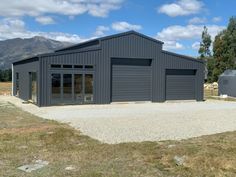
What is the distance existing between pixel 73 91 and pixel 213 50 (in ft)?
137

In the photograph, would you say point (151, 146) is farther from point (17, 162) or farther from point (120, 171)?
point (17, 162)

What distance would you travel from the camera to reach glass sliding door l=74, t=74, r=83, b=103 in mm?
22688

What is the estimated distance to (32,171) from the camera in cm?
715

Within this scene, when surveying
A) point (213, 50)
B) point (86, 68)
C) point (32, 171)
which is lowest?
point (32, 171)

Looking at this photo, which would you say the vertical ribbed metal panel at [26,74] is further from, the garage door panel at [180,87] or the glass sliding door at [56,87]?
the garage door panel at [180,87]

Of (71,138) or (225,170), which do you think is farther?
(71,138)

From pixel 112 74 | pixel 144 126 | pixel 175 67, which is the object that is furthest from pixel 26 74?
pixel 144 126

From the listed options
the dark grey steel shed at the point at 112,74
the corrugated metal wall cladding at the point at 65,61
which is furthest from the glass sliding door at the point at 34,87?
the corrugated metal wall cladding at the point at 65,61

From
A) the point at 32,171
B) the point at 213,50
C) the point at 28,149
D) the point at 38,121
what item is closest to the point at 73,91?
the point at 38,121

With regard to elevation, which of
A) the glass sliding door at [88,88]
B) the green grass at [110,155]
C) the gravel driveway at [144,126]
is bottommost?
the green grass at [110,155]

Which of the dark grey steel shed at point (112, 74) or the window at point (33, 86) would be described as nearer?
the dark grey steel shed at point (112, 74)

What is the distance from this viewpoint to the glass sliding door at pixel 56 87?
866 inches

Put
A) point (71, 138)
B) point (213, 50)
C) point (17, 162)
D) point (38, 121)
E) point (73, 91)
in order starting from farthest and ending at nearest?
point (213, 50) < point (73, 91) < point (38, 121) < point (71, 138) < point (17, 162)

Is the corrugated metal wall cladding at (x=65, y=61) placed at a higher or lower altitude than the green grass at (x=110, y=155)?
higher
